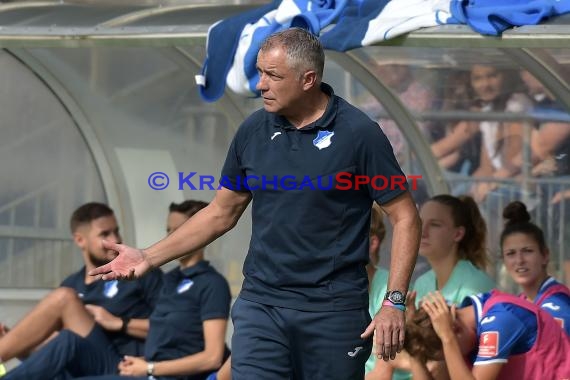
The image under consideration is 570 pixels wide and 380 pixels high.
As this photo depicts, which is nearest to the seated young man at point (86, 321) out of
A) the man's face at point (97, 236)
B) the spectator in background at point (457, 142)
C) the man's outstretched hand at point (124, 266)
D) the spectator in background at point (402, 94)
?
the man's face at point (97, 236)

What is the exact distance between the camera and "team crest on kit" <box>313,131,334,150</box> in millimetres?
4555

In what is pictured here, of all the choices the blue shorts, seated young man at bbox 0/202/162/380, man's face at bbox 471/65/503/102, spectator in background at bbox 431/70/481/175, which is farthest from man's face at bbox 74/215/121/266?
the blue shorts

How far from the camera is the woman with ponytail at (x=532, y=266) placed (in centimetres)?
648

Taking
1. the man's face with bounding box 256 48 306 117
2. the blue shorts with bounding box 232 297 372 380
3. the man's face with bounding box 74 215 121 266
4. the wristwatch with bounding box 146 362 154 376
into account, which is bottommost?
the wristwatch with bounding box 146 362 154 376

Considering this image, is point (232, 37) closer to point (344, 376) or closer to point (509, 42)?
point (509, 42)

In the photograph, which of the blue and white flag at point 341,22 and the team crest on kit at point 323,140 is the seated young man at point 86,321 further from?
the team crest on kit at point 323,140

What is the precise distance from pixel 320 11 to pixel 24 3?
2.16m

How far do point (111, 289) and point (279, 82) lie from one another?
3414 millimetres

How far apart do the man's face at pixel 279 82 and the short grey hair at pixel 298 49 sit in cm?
2

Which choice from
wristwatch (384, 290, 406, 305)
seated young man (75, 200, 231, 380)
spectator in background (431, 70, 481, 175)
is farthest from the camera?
spectator in background (431, 70, 481, 175)

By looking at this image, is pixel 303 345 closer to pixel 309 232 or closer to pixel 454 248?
pixel 309 232

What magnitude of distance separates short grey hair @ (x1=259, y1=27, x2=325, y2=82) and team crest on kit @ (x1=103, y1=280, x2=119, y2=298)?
3361 mm

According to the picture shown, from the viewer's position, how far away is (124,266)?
186 inches

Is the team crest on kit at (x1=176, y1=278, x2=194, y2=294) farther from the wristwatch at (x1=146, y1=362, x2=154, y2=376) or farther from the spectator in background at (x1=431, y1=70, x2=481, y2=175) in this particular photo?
the spectator in background at (x1=431, y1=70, x2=481, y2=175)
